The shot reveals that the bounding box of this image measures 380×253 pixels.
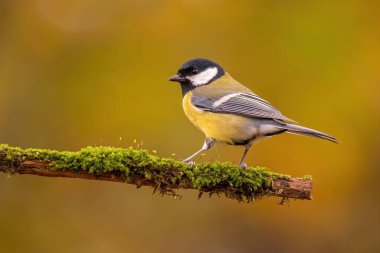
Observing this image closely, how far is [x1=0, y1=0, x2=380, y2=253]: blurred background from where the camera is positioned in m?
7.66

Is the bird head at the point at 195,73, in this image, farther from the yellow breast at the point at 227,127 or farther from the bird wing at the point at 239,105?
the yellow breast at the point at 227,127

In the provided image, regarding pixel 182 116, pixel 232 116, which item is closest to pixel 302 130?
pixel 232 116

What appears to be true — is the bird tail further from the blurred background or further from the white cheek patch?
the blurred background

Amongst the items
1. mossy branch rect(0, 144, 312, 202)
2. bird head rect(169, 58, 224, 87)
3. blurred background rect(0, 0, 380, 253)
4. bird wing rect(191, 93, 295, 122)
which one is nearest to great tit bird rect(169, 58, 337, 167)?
bird wing rect(191, 93, 295, 122)

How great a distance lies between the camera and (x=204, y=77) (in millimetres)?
5809

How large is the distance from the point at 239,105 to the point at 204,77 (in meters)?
0.67

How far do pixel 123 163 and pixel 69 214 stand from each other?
3.87m

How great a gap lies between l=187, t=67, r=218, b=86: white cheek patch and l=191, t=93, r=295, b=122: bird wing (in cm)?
24

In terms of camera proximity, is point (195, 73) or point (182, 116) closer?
point (195, 73)

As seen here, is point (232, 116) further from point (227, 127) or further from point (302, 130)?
point (302, 130)

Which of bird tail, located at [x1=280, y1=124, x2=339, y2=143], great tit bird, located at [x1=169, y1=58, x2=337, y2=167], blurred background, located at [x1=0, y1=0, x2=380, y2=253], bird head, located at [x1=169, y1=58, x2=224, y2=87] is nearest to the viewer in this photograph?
bird tail, located at [x1=280, y1=124, x2=339, y2=143]

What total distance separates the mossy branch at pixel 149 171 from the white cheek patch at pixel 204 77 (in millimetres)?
1451

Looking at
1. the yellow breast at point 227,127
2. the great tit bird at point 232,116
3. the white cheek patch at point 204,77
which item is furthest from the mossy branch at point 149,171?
the white cheek patch at point 204,77

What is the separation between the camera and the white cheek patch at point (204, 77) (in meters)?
5.77
